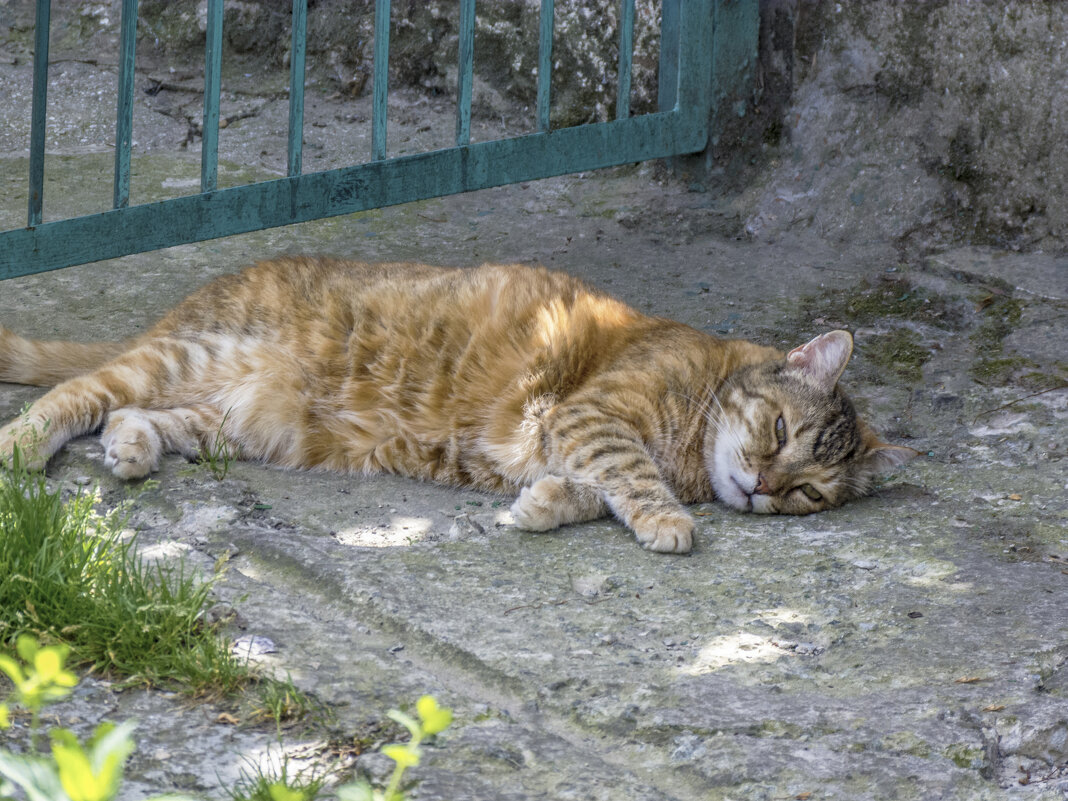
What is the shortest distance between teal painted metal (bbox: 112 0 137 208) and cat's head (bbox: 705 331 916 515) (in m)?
2.20

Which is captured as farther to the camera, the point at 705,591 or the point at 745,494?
the point at 745,494

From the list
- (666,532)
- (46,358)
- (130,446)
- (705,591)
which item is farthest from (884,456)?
(46,358)

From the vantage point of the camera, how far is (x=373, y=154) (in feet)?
15.3

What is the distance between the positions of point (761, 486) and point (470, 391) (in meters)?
1.03

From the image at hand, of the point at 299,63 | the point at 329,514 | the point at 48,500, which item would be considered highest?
the point at 299,63

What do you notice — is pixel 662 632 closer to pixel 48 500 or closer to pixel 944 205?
pixel 48 500

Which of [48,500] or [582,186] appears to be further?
[582,186]

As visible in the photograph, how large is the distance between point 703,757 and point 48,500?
1.62 metres

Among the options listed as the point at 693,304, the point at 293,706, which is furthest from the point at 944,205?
the point at 293,706

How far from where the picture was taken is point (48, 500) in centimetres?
271

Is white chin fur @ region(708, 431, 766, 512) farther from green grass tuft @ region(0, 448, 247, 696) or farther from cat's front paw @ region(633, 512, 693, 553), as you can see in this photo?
green grass tuft @ region(0, 448, 247, 696)

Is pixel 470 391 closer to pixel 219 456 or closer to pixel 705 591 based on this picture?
pixel 219 456

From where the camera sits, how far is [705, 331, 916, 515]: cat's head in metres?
3.76

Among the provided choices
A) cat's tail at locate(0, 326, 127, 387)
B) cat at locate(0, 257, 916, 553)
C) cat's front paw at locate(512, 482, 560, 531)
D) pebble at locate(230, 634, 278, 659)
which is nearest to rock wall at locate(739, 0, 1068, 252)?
cat at locate(0, 257, 916, 553)
